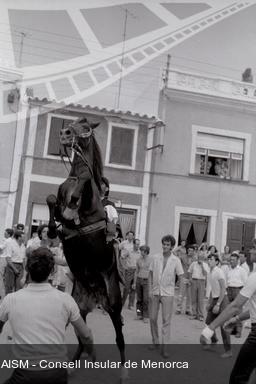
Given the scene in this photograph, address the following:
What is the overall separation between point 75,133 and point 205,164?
11.2m

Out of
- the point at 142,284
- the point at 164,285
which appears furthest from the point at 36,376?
the point at 142,284

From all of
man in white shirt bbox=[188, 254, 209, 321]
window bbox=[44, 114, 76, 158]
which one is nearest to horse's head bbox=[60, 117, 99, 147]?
man in white shirt bbox=[188, 254, 209, 321]

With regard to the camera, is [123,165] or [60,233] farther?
[123,165]

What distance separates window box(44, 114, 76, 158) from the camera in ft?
43.0

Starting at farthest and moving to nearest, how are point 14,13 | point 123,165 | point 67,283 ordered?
point 123,165
point 67,283
point 14,13

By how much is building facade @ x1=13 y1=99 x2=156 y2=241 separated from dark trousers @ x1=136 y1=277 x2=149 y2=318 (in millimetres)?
4688

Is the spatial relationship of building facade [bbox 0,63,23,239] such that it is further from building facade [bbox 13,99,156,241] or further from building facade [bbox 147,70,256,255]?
building facade [bbox 147,70,256,255]

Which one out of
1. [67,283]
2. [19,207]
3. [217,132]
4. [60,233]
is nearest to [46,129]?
[19,207]

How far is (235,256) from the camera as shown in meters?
8.13

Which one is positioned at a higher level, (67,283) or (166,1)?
(166,1)

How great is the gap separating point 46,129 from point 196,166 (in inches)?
191

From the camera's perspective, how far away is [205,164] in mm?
14344

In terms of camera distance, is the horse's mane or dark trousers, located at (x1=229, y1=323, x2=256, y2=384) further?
the horse's mane

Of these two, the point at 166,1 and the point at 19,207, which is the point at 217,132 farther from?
the point at 166,1
